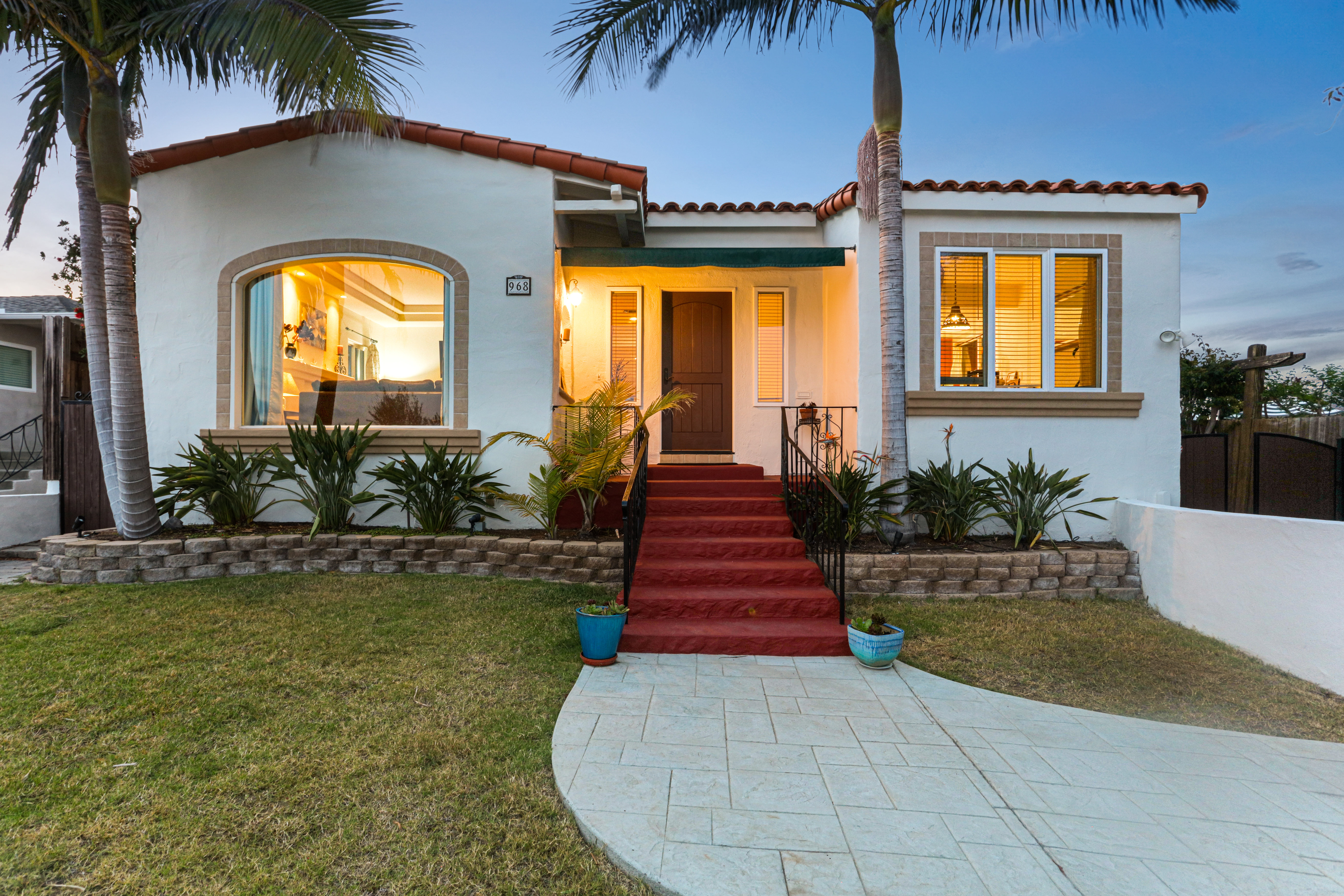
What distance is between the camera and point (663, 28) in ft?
19.7

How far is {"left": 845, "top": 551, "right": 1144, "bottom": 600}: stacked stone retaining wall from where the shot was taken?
5.16 m

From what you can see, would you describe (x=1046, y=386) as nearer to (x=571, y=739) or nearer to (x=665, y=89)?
(x=665, y=89)

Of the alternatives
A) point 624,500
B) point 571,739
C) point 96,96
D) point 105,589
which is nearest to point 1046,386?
point 624,500

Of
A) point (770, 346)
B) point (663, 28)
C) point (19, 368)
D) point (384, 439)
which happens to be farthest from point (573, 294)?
point (19, 368)

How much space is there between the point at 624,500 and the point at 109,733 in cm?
293

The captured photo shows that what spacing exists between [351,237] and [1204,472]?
1003 cm

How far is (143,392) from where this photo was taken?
606 centimetres

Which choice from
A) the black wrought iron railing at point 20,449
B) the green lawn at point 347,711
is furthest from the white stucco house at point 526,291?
the black wrought iron railing at point 20,449

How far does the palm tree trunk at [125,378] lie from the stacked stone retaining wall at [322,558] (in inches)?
13.1

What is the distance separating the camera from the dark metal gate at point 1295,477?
5641 mm

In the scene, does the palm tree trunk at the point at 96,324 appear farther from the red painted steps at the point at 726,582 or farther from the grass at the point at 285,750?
the red painted steps at the point at 726,582

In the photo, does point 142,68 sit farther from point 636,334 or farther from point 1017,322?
point 1017,322

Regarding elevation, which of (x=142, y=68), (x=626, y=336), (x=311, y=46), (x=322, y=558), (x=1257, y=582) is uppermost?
(x=142, y=68)

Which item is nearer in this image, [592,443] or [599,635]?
[599,635]
